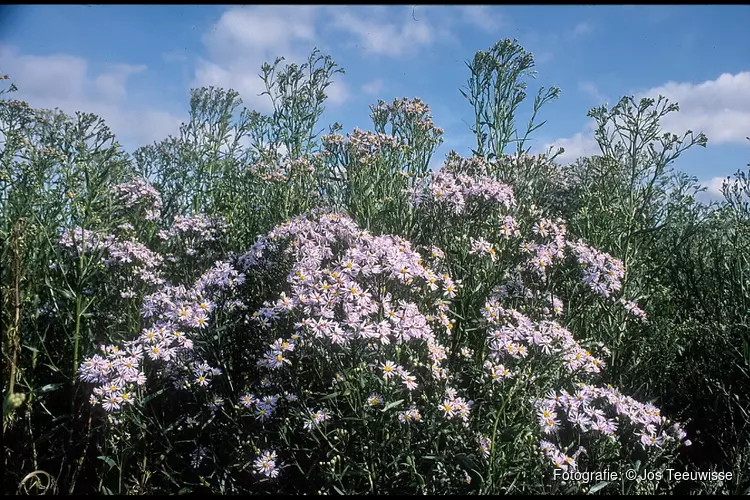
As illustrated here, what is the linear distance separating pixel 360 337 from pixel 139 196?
7.96ft

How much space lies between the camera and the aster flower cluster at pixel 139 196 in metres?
3.94

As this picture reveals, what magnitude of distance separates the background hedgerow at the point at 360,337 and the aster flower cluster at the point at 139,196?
18mm

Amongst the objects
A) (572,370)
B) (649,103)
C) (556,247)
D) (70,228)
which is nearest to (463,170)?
(556,247)

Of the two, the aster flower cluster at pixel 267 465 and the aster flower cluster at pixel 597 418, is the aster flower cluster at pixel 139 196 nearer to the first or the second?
the aster flower cluster at pixel 267 465

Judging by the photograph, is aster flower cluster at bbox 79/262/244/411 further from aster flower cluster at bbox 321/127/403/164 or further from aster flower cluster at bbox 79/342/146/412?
aster flower cluster at bbox 321/127/403/164

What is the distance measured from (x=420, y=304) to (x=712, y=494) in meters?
1.62

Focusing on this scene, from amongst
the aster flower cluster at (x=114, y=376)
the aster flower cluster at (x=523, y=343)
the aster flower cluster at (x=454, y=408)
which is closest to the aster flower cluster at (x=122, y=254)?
the aster flower cluster at (x=114, y=376)

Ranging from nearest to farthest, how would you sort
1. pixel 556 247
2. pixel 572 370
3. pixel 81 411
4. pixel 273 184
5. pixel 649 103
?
pixel 572 370, pixel 81 411, pixel 556 247, pixel 649 103, pixel 273 184

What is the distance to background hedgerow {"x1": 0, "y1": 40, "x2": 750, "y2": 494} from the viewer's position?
2.48m

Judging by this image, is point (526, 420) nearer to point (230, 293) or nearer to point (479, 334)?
point (479, 334)

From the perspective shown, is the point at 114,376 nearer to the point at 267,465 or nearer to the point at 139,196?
the point at 267,465

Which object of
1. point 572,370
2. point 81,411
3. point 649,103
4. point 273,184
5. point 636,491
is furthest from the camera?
point 273,184

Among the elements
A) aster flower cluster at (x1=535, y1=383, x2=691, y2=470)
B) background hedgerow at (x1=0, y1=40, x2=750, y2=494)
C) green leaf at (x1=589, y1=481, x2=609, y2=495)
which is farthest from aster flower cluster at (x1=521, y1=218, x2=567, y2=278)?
green leaf at (x1=589, y1=481, x2=609, y2=495)

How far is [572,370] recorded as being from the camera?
8.93 ft
